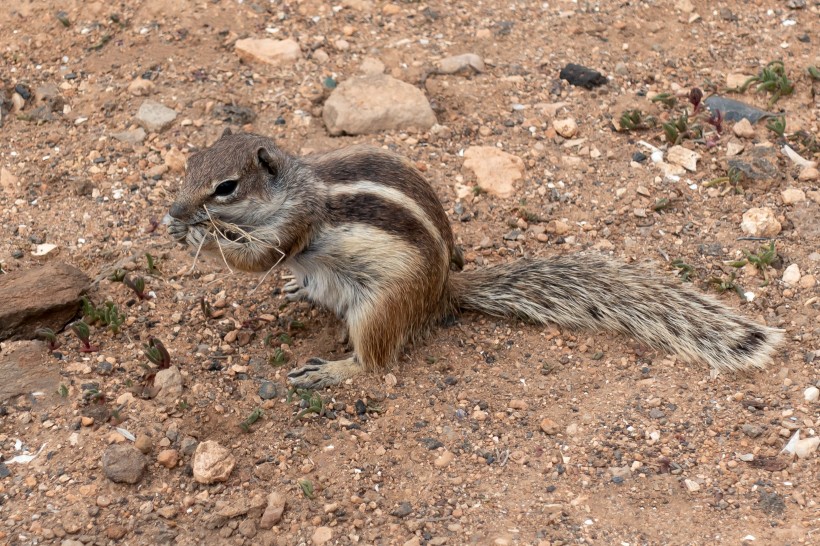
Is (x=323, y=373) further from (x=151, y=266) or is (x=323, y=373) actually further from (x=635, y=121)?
(x=635, y=121)

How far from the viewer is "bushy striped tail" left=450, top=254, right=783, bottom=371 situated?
4496 mm

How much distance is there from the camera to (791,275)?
495 cm

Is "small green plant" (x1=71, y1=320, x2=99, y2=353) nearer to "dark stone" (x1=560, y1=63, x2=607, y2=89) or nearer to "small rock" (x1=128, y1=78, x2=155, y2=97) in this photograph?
"small rock" (x1=128, y1=78, x2=155, y2=97)

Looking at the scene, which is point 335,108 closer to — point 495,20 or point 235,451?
point 495,20

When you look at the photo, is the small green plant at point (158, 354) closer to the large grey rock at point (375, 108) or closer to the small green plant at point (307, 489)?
the small green plant at point (307, 489)

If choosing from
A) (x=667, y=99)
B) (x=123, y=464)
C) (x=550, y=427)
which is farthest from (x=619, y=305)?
(x=123, y=464)

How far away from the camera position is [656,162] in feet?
19.0

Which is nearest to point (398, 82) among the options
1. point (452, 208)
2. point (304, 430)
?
point (452, 208)

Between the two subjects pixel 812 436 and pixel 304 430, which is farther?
pixel 304 430

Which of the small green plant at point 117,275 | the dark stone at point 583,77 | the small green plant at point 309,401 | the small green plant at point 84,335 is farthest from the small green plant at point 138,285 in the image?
the dark stone at point 583,77

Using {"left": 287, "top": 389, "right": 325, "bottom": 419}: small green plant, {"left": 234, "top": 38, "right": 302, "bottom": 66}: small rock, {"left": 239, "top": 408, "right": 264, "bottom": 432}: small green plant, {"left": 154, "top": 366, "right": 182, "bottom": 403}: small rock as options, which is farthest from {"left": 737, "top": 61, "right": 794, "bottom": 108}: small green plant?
{"left": 154, "top": 366, "right": 182, "bottom": 403}: small rock

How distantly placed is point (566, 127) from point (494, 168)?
→ 1.97ft

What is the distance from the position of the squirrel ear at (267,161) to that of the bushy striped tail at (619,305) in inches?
43.3

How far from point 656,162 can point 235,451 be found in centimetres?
316
